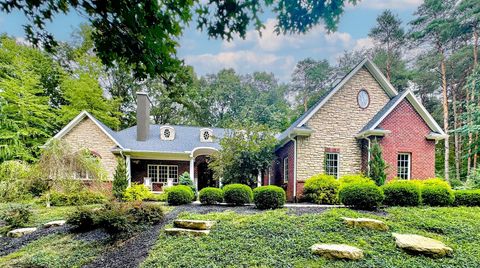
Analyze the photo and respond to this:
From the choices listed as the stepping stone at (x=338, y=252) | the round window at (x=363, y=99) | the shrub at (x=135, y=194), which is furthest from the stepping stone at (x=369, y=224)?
the shrub at (x=135, y=194)

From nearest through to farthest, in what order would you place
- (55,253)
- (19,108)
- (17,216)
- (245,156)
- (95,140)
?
(55,253) < (17,216) < (245,156) < (95,140) < (19,108)

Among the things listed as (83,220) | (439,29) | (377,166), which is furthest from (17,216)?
(439,29)

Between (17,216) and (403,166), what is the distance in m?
13.6

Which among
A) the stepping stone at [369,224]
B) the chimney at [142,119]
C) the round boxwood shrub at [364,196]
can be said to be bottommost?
the stepping stone at [369,224]

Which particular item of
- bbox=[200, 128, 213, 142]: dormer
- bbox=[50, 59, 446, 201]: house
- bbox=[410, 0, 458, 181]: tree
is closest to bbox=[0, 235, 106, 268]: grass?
bbox=[50, 59, 446, 201]: house

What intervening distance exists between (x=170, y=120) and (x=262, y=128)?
52.2ft

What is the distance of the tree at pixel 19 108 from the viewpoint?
14719mm

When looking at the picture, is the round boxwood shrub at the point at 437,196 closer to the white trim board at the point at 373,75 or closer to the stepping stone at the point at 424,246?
the stepping stone at the point at 424,246

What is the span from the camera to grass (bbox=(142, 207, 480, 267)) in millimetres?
4277

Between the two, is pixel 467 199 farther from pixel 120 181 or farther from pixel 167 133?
pixel 167 133

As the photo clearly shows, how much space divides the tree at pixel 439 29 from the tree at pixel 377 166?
382 inches

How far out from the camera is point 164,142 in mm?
16031

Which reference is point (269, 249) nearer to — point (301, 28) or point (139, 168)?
point (301, 28)

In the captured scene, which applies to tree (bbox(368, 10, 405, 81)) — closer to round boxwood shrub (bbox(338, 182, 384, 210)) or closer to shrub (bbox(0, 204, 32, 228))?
round boxwood shrub (bbox(338, 182, 384, 210))
